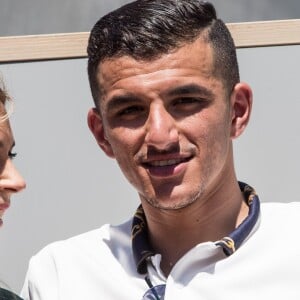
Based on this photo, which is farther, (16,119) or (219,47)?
(16,119)

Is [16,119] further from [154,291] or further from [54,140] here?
[154,291]

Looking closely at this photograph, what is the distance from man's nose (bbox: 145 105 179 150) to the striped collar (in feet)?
0.80

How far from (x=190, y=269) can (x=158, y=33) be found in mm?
502

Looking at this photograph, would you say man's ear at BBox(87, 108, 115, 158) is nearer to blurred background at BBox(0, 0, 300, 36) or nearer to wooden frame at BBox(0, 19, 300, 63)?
wooden frame at BBox(0, 19, 300, 63)

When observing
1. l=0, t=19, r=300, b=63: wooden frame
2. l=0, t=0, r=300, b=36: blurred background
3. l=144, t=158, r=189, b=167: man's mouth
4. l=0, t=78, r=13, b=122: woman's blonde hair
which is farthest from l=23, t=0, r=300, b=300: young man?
l=0, t=0, r=300, b=36: blurred background

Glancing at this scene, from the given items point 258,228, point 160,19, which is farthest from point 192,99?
point 258,228

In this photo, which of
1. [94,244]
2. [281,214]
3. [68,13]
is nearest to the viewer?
[281,214]

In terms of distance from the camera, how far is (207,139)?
1549 mm

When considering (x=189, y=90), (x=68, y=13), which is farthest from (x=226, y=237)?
(x=68, y=13)

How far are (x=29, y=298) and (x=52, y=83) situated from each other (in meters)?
0.73

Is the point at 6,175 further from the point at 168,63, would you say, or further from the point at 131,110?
the point at 168,63

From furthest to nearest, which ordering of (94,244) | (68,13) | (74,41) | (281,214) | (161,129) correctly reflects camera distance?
(68,13), (74,41), (94,244), (281,214), (161,129)

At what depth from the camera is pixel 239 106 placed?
166 centimetres

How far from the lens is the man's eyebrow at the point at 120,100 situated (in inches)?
61.6
